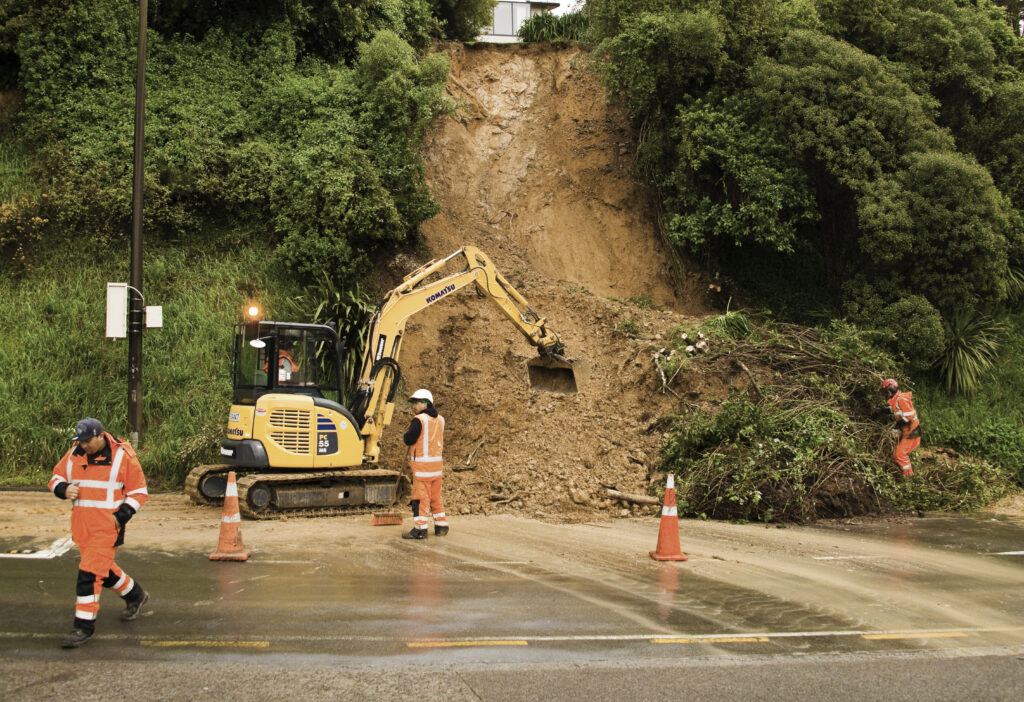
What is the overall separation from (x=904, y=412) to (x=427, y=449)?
7.95 metres

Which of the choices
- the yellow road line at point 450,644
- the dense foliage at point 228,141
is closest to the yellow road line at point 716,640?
the yellow road line at point 450,644

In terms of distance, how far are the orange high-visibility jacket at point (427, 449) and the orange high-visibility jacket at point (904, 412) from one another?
7685mm

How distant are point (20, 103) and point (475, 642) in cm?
1957

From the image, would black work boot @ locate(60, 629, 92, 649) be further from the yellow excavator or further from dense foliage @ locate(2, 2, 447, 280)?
dense foliage @ locate(2, 2, 447, 280)

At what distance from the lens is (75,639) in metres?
6.30

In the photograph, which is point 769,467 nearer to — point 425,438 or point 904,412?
point 904,412

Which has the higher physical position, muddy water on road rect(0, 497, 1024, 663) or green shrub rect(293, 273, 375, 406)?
green shrub rect(293, 273, 375, 406)

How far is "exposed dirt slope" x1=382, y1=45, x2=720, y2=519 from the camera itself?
13.3m

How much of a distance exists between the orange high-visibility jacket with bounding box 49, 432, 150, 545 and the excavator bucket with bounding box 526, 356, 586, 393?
9.47 metres

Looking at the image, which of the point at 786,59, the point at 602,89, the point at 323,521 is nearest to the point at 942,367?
the point at 786,59

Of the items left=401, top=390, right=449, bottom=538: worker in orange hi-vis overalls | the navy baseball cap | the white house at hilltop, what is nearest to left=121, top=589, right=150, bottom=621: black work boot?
the navy baseball cap

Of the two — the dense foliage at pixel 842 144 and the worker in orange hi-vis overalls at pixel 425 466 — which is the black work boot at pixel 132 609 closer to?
the worker in orange hi-vis overalls at pixel 425 466

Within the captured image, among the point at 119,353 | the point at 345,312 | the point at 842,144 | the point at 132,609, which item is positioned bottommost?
the point at 132,609

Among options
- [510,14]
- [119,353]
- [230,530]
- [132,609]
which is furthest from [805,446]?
[510,14]
